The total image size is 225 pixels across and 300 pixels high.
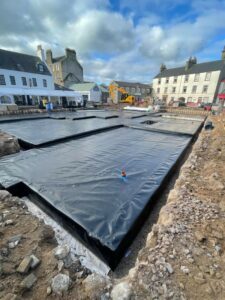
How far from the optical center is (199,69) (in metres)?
26.0

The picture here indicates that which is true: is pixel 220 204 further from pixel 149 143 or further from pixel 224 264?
pixel 149 143

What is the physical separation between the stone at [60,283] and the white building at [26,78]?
16.0m

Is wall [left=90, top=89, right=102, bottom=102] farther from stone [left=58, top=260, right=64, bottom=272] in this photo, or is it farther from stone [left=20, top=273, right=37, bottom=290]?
stone [left=20, top=273, right=37, bottom=290]

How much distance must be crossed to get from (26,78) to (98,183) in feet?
66.1

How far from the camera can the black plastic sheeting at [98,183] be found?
1579 millimetres

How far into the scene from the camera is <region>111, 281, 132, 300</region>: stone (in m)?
0.95

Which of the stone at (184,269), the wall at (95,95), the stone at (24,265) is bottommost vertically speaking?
the stone at (24,265)

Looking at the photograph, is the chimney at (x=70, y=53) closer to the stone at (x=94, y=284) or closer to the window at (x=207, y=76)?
the window at (x=207, y=76)

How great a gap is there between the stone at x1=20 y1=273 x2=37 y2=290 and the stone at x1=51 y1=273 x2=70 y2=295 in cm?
15

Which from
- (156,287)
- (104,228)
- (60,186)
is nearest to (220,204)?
(156,287)

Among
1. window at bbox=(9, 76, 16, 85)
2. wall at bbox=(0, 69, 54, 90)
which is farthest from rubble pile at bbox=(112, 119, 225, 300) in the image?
window at bbox=(9, 76, 16, 85)

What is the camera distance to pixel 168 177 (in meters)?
2.87

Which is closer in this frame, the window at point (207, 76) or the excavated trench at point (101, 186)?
the excavated trench at point (101, 186)

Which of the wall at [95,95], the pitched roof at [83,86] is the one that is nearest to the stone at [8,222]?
the wall at [95,95]
